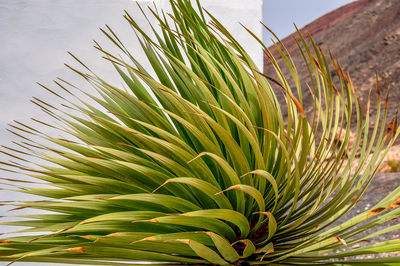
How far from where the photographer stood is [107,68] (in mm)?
1502

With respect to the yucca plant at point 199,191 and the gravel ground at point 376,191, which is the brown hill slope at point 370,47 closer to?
the gravel ground at point 376,191

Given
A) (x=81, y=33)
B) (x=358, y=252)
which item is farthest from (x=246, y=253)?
(x=81, y=33)

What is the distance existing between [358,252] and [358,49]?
296 inches

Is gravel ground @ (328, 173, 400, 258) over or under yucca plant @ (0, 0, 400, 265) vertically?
under

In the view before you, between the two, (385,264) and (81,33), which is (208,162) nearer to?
(385,264)

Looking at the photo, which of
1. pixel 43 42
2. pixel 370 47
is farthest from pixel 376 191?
pixel 370 47

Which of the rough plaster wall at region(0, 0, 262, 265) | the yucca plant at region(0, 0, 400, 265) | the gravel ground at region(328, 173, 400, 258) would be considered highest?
the rough plaster wall at region(0, 0, 262, 265)

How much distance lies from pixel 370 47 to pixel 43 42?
22.6 feet

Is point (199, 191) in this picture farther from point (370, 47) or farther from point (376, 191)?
point (370, 47)

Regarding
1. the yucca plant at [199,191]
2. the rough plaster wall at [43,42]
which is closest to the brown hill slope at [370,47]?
the rough plaster wall at [43,42]

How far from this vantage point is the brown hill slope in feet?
20.4

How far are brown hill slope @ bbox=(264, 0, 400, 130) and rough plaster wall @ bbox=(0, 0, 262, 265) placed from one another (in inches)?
175

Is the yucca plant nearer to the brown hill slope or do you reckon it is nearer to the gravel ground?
the gravel ground

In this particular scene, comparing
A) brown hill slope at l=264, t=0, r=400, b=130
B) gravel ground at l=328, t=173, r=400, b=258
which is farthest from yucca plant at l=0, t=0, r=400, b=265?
brown hill slope at l=264, t=0, r=400, b=130
